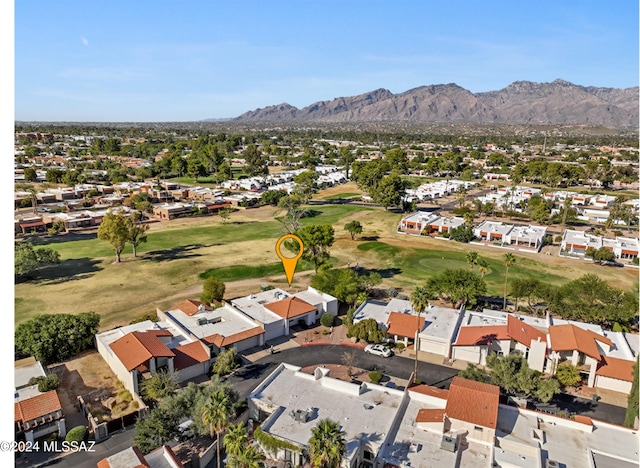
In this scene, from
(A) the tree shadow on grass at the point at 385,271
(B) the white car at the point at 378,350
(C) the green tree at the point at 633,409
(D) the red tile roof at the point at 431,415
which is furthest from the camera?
(A) the tree shadow on grass at the point at 385,271

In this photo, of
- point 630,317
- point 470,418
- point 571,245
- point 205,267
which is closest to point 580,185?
point 571,245

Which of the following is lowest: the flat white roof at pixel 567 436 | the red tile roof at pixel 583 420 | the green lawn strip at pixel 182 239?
the green lawn strip at pixel 182 239

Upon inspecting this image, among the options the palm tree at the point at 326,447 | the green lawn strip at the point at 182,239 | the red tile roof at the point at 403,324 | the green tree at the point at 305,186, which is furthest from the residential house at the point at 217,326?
the green tree at the point at 305,186

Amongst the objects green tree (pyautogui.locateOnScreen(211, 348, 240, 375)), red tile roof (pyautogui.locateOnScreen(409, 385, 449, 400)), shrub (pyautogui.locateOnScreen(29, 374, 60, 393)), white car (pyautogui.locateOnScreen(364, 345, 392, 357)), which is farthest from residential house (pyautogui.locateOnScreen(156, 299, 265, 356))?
red tile roof (pyautogui.locateOnScreen(409, 385, 449, 400))

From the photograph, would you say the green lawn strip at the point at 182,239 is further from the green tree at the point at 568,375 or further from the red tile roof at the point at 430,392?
the green tree at the point at 568,375

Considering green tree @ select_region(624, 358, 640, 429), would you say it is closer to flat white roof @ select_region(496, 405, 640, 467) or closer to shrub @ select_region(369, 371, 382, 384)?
flat white roof @ select_region(496, 405, 640, 467)
